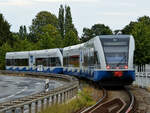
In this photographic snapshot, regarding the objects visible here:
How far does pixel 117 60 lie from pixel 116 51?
0.62m

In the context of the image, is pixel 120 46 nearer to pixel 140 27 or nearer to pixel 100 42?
pixel 100 42

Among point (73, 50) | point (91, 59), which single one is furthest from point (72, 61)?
point (91, 59)

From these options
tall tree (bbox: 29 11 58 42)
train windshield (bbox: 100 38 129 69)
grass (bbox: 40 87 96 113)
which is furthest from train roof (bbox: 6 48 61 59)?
tall tree (bbox: 29 11 58 42)

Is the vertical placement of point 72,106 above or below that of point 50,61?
below

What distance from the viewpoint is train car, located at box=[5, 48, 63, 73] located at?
47062mm

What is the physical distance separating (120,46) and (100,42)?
129 centimetres

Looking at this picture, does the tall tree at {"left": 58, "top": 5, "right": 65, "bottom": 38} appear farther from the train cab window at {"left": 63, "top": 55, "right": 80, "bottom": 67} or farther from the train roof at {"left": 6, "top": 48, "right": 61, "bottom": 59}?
the train cab window at {"left": 63, "top": 55, "right": 80, "bottom": 67}

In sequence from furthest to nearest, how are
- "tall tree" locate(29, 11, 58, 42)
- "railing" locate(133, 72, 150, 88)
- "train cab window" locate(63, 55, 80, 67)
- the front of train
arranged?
"tall tree" locate(29, 11, 58, 42) < "train cab window" locate(63, 55, 80, 67) < "railing" locate(133, 72, 150, 88) < the front of train

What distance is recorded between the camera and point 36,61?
172 ft

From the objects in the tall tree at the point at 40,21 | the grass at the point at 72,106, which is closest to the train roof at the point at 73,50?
the grass at the point at 72,106

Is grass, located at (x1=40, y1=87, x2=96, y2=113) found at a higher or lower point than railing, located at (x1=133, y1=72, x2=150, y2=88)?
lower

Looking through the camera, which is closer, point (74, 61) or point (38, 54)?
point (74, 61)

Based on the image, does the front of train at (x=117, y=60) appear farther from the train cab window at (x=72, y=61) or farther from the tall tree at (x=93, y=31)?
the tall tree at (x=93, y=31)

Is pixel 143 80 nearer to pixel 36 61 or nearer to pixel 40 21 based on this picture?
pixel 36 61
